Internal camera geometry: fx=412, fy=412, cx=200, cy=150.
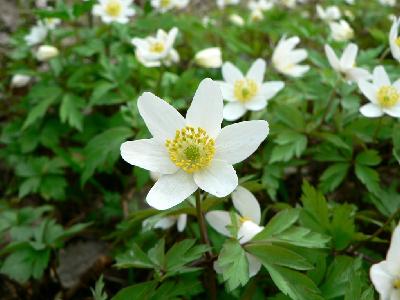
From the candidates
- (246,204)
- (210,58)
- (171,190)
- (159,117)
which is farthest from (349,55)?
(171,190)

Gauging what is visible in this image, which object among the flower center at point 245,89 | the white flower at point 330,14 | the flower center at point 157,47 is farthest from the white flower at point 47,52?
the white flower at point 330,14

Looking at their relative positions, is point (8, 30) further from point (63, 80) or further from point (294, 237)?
point (294, 237)

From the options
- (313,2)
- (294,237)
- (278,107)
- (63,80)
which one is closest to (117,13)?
(63,80)

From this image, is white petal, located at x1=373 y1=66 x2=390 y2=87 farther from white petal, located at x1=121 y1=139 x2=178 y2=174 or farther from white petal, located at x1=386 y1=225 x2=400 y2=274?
white petal, located at x1=121 y1=139 x2=178 y2=174

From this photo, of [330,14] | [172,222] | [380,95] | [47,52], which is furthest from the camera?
[330,14]

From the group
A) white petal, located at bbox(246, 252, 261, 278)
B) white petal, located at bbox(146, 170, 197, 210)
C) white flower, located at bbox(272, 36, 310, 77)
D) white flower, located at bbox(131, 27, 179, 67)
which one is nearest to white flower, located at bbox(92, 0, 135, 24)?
white flower, located at bbox(131, 27, 179, 67)

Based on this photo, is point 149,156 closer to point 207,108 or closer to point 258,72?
point 207,108
